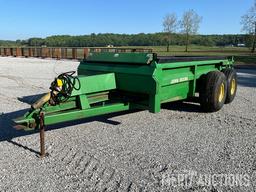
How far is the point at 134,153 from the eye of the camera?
4.32 m

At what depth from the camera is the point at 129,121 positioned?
5977 mm

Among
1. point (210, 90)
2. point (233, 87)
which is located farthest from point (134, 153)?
point (233, 87)

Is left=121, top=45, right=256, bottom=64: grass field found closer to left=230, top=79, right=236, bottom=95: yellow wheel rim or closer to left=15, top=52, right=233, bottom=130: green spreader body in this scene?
left=230, top=79, right=236, bottom=95: yellow wheel rim

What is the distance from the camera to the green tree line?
2418 inches

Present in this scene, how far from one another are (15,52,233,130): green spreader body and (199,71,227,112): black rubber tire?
191 mm

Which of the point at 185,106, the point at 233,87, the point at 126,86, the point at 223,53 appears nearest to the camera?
the point at 126,86

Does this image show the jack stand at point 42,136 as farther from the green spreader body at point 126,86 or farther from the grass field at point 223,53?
the grass field at point 223,53

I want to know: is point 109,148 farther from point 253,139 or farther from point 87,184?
point 253,139

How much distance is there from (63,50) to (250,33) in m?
28.4

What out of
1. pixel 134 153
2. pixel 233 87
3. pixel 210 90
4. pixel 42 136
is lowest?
pixel 134 153

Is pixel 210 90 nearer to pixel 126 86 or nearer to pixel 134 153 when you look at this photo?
pixel 126 86

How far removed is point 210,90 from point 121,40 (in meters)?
64.7

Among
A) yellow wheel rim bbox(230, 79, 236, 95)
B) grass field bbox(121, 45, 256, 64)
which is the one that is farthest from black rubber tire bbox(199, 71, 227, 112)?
grass field bbox(121, 45, 256, 64)

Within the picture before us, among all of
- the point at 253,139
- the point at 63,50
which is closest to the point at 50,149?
the point at 253,139
